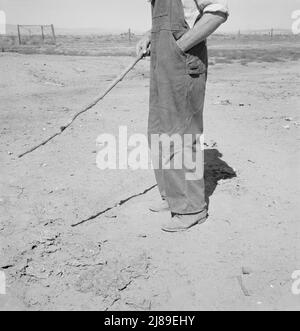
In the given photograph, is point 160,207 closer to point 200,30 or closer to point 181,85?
point 181,85

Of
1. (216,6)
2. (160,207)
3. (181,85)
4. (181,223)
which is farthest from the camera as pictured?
(160,207)

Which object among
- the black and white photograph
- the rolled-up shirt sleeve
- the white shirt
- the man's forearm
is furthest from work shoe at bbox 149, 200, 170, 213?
the rolled-up shirt sleeve

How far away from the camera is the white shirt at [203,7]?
266 cm

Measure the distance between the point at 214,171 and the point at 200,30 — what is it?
1.97 metres

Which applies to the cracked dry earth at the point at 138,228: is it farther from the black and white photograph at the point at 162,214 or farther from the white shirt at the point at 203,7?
the white shirt at the point at 203,7

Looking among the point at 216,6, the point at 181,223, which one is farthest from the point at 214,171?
the point at 216,6

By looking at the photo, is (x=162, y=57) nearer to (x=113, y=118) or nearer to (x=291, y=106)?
(x=113, y=118)

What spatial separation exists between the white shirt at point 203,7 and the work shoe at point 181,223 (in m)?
1.45

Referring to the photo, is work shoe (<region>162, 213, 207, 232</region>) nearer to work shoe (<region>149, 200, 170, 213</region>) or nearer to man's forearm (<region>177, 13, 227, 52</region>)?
work shoe (<region>149, 200, 170, 213</region>)

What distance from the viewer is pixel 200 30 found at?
2.75m

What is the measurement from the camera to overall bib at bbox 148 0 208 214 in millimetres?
2902

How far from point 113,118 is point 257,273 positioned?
427cm
